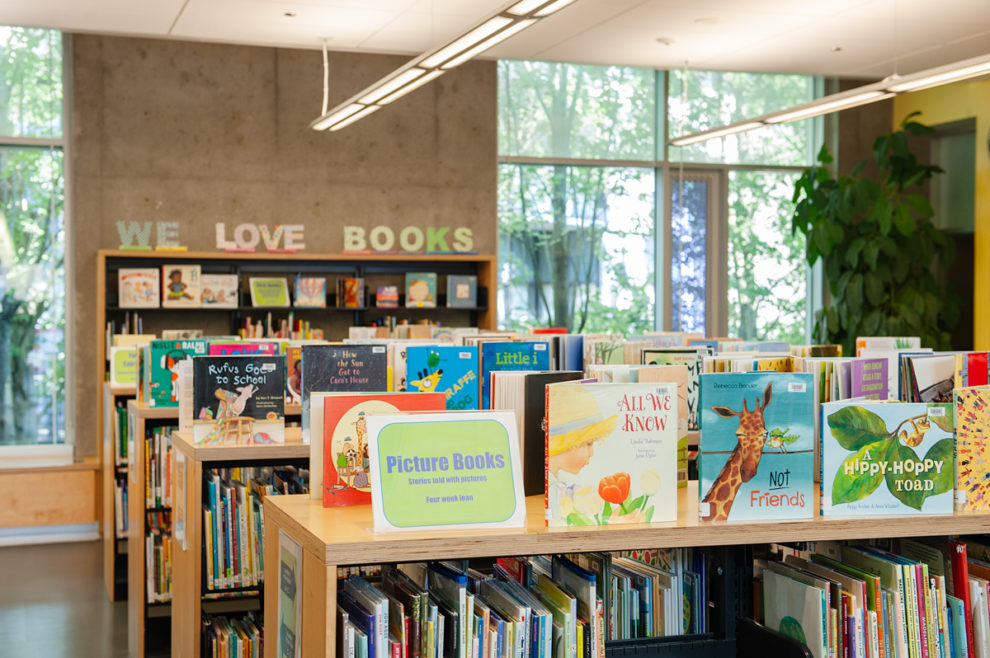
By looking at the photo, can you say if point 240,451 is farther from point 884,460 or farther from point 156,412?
point 884,460

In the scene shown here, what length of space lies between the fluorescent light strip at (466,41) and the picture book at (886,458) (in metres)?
2.79

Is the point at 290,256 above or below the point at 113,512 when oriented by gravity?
above

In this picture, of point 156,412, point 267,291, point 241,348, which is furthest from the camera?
point 267,291

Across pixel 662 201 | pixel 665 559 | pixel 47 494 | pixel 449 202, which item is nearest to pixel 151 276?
pixel 47 494

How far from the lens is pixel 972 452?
99.6 inches

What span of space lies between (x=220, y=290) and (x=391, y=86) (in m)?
2.76

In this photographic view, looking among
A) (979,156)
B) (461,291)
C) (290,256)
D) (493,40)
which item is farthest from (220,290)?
(979,156)

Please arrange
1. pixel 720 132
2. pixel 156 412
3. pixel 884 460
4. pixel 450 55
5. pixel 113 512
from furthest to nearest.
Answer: pixel 720 132 < pixel 113 512 < pixel 450 55 < pixel 156 412 < pixel 884 460

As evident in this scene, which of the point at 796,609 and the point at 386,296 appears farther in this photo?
the point at 386,296

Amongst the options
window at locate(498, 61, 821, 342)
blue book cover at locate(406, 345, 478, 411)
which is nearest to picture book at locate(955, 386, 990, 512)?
blue book cover at locate(406, 345, 478, 411)

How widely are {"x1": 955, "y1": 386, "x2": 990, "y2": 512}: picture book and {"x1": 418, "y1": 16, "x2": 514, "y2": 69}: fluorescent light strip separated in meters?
2.81

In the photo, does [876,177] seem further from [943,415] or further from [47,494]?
[943,415]

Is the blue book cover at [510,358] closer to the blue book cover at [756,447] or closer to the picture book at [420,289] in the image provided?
the blue book cover at [756,447]

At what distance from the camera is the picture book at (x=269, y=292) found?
8.66 metres
